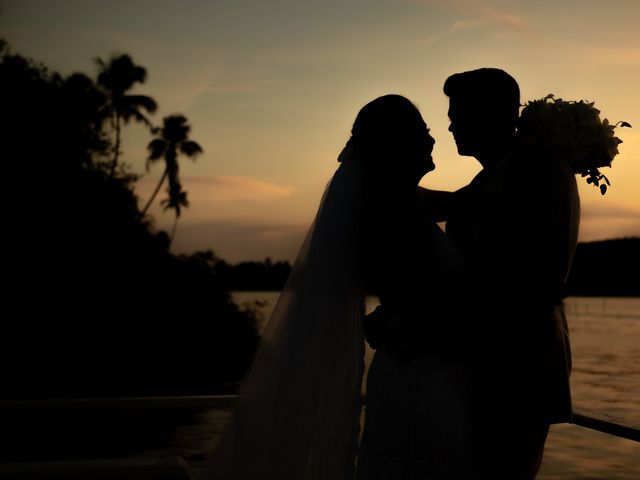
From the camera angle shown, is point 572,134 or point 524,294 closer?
point 524,294

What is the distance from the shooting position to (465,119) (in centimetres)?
347

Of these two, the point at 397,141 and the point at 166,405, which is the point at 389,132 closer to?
the point at 397,141

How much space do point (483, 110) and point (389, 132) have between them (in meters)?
0.37

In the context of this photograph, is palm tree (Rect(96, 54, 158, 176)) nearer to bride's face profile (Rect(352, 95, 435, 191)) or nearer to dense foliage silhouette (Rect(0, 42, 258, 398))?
dense foliage silhouette (Rect(0, 42, 258, 398))

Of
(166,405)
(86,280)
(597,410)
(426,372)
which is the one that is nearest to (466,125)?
(426,372)

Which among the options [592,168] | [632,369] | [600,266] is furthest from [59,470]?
[600,266]

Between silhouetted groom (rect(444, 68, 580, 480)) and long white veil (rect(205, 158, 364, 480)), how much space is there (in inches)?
23.9

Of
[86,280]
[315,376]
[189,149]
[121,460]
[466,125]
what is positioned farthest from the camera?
[189,149]

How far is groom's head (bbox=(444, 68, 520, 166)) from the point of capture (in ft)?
11.2

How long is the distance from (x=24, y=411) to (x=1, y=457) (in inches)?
890

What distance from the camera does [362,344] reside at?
146 inches

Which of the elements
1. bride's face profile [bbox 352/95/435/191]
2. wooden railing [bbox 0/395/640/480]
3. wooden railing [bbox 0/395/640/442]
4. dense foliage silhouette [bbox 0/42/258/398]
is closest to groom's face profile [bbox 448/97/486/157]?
bride's face profile [bbox 352/95/435/191]

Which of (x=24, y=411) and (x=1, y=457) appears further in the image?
(x=1, y=457)

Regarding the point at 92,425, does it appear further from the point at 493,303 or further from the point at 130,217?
the point at 493,303
